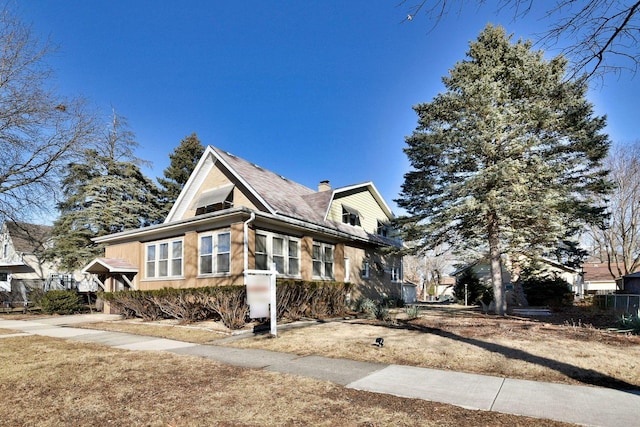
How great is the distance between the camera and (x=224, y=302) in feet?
39.8

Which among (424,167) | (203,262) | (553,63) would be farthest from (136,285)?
(553,63)

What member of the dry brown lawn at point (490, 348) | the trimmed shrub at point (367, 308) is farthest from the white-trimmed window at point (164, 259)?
the trimmed shrub at point (367, 308)

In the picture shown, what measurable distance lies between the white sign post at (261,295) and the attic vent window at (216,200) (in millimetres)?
6998

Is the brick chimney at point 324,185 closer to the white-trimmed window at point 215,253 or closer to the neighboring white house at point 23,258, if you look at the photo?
the white-trimmed window at point 215,253

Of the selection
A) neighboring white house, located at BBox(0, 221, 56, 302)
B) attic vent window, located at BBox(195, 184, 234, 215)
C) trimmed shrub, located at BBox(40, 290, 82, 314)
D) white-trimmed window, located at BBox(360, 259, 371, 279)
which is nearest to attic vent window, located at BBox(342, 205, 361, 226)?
white-trimmed window, located at BBox(360, 259, 371, 279)

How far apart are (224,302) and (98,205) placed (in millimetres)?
19704

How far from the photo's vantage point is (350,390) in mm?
5500

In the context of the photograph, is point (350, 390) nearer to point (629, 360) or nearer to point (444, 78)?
point (629, 360)

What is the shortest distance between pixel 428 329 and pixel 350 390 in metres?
5.95

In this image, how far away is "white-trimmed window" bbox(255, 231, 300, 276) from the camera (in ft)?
49.9

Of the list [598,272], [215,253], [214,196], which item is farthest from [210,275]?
[598,272]

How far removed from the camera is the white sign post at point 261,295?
10.2m

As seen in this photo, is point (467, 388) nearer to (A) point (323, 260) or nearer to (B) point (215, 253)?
(B) point (215, 253)

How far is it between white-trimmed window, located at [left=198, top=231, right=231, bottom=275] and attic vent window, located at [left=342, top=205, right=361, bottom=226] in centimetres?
776
